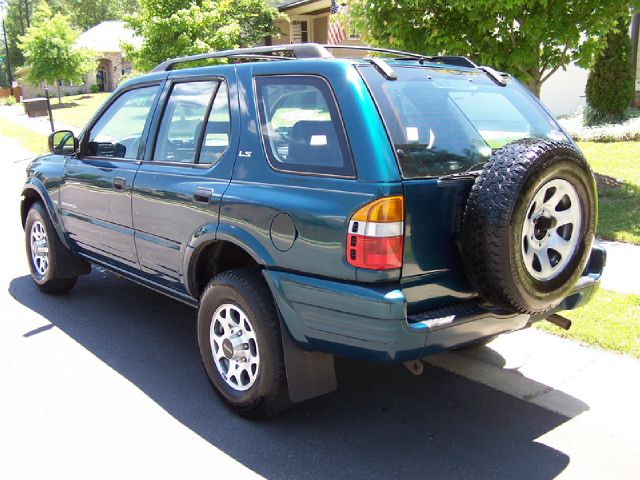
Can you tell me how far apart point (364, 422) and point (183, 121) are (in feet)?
7.24

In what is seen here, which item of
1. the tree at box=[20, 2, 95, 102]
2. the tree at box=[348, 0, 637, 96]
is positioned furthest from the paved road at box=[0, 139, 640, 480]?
the tree at box=[20, 2, 95, 102]

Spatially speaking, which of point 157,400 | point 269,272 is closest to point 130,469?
point 157,400

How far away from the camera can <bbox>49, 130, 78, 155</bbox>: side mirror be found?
5.19 m

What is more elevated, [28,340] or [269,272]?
[269,272]

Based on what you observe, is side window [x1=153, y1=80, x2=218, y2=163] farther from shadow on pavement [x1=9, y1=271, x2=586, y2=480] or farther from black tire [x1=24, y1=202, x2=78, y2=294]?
black tire [x1=24, y1=202, x2=78, y2=294]

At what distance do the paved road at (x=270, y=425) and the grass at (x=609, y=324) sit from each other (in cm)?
39

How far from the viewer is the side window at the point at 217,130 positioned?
3801 mm

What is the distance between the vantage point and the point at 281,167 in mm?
3416

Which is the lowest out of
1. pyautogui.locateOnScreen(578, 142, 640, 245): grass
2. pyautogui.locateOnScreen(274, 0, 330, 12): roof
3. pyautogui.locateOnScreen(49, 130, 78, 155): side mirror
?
pyautogui.locateOnScreen(578, 142, 640, 245): grass

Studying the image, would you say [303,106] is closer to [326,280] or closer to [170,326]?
[326,280]

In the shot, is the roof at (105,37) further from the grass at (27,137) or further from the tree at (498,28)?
the tree at (498,28)

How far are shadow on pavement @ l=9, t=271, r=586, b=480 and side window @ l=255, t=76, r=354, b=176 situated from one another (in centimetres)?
145

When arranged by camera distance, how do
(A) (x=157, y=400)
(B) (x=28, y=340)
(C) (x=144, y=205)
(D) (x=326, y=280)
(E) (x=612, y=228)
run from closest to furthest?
1. (D) (x=326, y=280)
2. (A) (x=157, y=400)
3. (C) (x=144, y=205)
4. (B) (x=28, y=340)
5. (E) (x=612, y=228)

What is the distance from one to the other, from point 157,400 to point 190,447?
603 mm
